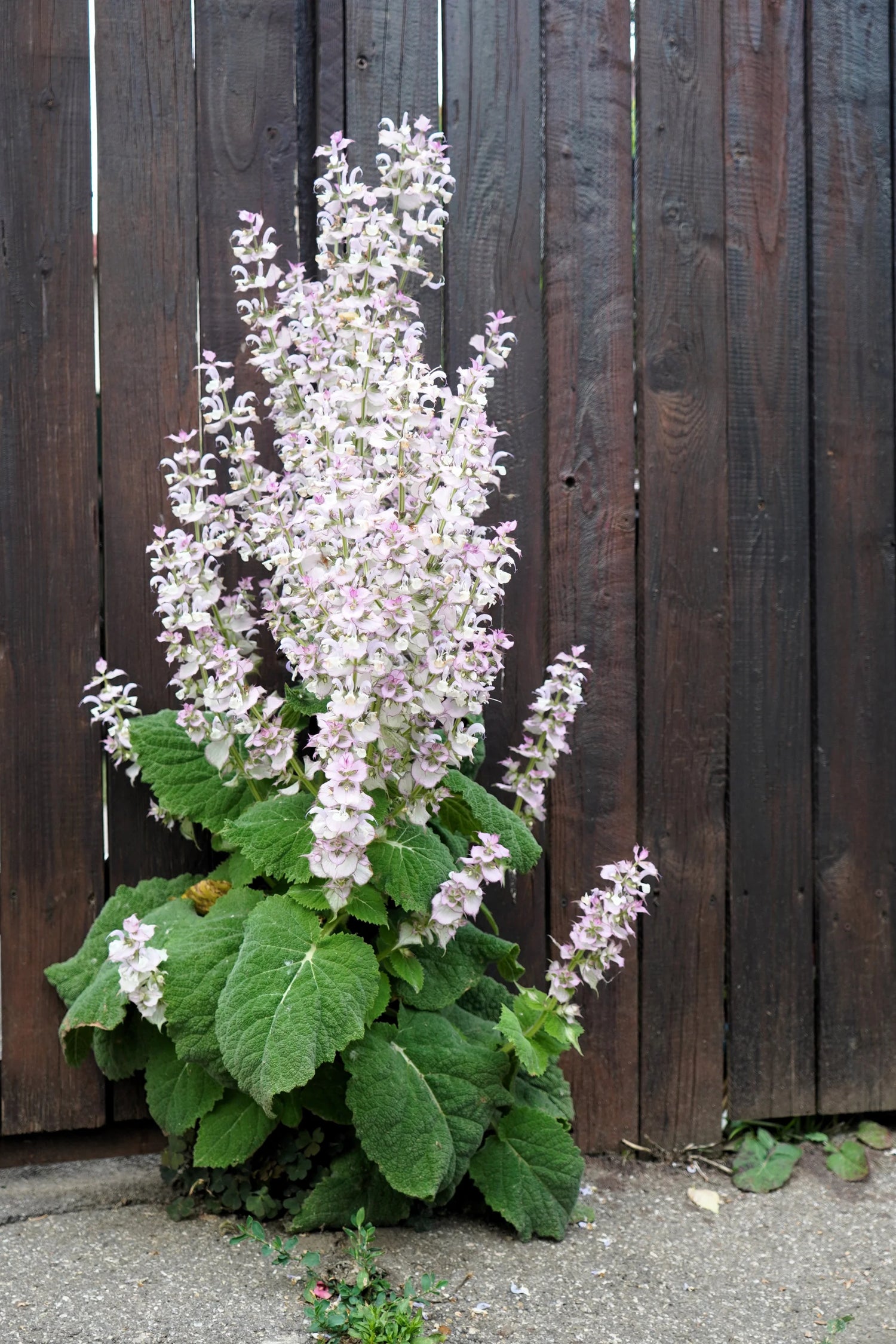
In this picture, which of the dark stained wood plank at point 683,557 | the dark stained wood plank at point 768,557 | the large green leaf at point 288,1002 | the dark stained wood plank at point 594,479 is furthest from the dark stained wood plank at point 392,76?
the large green leaf at point 288,1002

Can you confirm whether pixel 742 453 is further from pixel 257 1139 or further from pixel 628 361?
pixel 257 1139

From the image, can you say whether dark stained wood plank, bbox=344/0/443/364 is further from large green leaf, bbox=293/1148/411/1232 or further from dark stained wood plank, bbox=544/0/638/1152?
large green leaf, bbox=293/1148/411/1232

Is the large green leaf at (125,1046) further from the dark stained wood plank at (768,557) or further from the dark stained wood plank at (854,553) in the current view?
the dark stained wood plank at (854,553)

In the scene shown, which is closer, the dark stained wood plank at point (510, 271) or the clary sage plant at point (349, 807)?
the clary sage plant at point (349, 807)

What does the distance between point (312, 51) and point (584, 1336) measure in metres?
2.51

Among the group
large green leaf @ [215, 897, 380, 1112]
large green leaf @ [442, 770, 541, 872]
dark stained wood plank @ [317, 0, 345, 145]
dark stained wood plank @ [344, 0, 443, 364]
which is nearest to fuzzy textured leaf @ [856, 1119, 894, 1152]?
large green leaf @ [442, 770, 541, 872]

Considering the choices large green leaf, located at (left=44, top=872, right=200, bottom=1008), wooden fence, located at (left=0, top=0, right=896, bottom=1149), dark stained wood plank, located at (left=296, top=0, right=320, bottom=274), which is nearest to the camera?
large green leaf, located at (left=44, top=872, right=200, bottom=1008)

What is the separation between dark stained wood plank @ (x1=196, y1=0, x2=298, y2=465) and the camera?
2.37 m

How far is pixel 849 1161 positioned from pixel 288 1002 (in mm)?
1537

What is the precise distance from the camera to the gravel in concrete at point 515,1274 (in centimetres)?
179

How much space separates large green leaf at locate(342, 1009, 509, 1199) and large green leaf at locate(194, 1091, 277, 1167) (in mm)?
175

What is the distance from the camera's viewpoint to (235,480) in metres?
2.12

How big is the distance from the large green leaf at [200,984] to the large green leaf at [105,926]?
0.29 meters

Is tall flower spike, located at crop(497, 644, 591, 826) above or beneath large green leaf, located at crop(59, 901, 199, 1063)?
above
